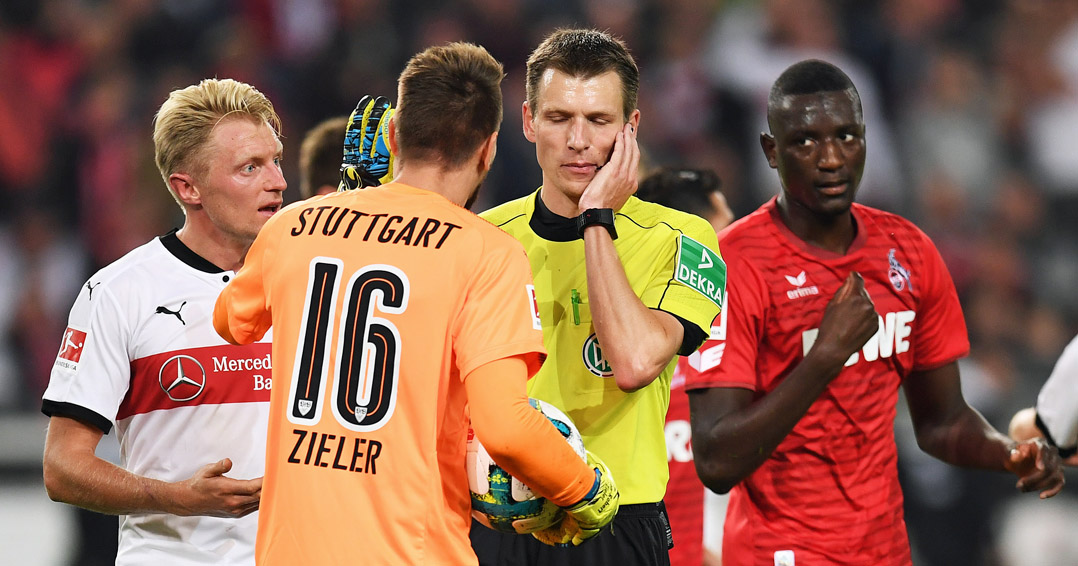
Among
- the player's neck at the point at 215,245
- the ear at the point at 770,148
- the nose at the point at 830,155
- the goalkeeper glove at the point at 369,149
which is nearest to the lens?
the goalkeeper glove at the point at 369,149

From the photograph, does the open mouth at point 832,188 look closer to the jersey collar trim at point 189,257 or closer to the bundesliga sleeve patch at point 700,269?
the bundesliga sleeve patch at point 700,269

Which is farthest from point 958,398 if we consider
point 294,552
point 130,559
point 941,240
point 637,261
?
point 941,240

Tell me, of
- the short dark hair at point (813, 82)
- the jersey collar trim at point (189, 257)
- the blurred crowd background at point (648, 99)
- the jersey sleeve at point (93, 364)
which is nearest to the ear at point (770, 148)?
the short dark hair at point (813, 82)

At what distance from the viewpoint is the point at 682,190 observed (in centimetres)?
533

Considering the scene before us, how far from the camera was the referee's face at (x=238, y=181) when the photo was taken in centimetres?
392

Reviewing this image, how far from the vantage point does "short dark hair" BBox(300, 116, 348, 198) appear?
5309mm

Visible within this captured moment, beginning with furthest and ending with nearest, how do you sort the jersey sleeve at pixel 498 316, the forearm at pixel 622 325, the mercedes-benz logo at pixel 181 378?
the mercedes-benz logo at pixel 181 378 → the forearm at pixel 622 325 → the jersey sleeve at pixel 498 316

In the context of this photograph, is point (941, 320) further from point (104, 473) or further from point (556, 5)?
point (556, 5)

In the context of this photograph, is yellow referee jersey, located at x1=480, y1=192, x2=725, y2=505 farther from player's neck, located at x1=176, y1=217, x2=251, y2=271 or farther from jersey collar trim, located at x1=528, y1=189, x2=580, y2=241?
player's neck, located at x1=176, y1=217, x2=251, y2=271

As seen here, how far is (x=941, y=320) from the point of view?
4391mm

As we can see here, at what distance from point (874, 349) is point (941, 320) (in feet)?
1.06

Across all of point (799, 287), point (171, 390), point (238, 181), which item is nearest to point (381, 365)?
point (171, 390)

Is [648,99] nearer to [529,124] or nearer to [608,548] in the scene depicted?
[529,124]

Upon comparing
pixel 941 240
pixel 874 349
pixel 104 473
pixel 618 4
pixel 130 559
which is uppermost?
pixel 618 4
